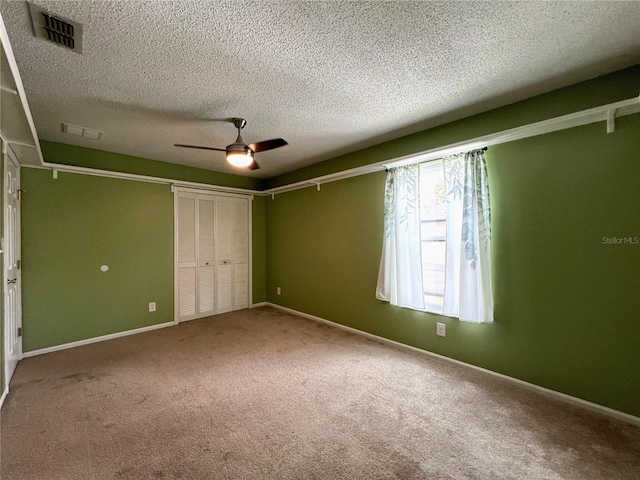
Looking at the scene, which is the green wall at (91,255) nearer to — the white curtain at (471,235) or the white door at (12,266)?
the white door at (12,266)

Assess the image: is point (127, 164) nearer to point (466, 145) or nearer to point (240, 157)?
point (240, 157)

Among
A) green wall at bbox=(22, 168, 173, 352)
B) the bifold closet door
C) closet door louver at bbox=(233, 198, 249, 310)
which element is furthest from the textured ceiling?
closet door louver at bbox=(233, 198, 249, 310)

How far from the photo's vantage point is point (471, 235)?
255 centimetres

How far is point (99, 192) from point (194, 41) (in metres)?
2.98

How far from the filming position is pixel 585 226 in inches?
82.2

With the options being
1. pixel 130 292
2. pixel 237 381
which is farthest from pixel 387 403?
pixel 130 292

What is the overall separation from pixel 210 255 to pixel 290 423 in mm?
3370

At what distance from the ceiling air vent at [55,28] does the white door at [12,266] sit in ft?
4.87

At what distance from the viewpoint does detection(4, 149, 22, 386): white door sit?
2.36 metres

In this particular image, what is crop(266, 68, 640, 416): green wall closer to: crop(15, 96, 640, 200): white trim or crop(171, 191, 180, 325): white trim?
crop(15, 96, 640, 200): white trim

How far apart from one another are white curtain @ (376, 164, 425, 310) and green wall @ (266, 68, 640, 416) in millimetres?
295

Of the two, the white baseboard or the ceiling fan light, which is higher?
the ceiling fan light

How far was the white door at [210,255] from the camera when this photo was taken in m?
4.31

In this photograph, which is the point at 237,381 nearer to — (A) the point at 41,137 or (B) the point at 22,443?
(B) the point at 22,443
